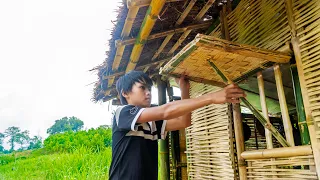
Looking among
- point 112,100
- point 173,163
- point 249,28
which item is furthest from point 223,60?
point 112,100

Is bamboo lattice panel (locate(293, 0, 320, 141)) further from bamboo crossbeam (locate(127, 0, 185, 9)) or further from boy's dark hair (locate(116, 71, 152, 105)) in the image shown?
bamboo crossbeam (locate(127, 0, 185, 9))

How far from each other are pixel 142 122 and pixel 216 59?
658 mm

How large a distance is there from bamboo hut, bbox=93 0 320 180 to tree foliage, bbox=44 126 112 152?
10.1 m

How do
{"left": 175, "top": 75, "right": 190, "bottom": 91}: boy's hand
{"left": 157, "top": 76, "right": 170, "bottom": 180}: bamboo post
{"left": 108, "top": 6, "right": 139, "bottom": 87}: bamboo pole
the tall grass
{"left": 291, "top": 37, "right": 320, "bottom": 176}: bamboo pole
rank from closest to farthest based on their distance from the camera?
{"left": 291, "top": 37, "right": 320, "bottom": 176}: bamboo pole < {"left": 175, "top": 75, "right": 190, "bottom": 91}: boy's hand < {"left": 108, "top": 6, "right": 139, "bottom": 87}: bamboo pole < {"left": 157, "top": 76, "right": 170, "bottom": 180}: bamboo post < the tall grass

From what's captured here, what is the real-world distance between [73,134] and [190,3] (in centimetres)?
1567

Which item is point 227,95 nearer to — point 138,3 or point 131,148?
point 131,148

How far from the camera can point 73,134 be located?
54.8 feet

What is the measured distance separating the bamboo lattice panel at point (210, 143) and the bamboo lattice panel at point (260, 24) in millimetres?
737

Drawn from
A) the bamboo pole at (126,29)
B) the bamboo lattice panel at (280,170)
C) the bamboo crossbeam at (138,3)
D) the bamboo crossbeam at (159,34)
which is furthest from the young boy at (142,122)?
the bamboo crossbeam at (159,34)

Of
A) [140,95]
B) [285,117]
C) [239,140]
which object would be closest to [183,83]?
[140,95]

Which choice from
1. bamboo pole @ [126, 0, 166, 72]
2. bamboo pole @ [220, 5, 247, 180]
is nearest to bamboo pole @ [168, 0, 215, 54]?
bamboo pole @ [126, 0, 166, 72]

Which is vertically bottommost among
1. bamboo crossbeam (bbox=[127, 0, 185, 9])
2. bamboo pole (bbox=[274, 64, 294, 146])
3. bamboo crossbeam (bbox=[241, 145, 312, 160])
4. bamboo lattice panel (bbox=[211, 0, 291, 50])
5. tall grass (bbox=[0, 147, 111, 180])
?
tall grass (bbox=[0, 147, 111, 180])

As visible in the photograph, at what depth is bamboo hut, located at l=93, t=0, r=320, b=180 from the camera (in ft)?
5.81

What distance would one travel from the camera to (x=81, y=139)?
14945 millimetres
